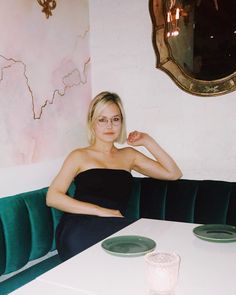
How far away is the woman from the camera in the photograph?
2043mm

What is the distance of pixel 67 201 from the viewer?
7.06 feet

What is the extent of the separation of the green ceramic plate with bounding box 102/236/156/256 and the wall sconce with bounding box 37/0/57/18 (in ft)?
5.51

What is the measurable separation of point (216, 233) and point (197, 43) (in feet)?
4.73

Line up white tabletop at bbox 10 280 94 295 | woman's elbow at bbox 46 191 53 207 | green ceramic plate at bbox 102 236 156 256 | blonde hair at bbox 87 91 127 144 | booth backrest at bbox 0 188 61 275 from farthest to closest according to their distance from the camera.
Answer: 1. blonde hair at bbox 87 91 127 144
2. woman's elbow at bbox 46 191 53 207
3. booth backrest at bbox 0 188 61 275
4. green ceramic plate at bbox 102 236 156 256
5. white tabletop at bbox 10 280 94 295

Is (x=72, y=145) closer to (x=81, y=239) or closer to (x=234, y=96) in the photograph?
(x=81, y=239)

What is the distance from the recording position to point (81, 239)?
201 cm

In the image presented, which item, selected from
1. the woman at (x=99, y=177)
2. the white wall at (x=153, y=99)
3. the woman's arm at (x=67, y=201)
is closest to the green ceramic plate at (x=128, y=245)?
the woman at (x=99, y=177)

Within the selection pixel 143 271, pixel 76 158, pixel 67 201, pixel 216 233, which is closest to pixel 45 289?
pixel 143 271

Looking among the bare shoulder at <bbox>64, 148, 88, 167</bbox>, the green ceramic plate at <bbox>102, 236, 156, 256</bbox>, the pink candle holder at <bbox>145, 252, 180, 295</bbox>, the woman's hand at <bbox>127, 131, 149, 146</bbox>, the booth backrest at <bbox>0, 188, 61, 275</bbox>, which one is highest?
the woman's hand at <bbox>127, 131, 149, 146</bbox>

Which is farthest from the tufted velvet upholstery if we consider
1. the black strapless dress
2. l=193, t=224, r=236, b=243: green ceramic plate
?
l=193, t=224, r=236, b=243: green ceramic plate

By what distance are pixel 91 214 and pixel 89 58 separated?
4.56 feet

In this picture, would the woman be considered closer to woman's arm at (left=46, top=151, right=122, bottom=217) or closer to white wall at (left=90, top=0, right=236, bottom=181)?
woman's arm at (left=46, top=151, right=122, bottom=217)

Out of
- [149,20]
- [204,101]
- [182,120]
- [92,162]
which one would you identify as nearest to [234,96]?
[204,101]

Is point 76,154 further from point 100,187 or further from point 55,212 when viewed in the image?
point 55,212
